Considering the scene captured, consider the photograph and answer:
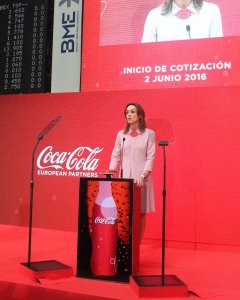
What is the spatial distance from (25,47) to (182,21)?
7.85 ft

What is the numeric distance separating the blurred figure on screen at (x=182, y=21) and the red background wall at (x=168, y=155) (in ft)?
3.72

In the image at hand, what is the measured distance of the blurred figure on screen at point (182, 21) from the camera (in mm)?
4871

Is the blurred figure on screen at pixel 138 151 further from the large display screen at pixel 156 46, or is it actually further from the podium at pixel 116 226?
the large display screen at pixel 156 46

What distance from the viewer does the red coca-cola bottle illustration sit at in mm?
2732

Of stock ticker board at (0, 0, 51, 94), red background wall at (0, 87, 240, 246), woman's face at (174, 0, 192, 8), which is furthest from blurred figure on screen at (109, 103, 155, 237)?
stock ticker board at (0, 0, 51, 94)

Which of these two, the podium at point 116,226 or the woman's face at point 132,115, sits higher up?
the woman's face at point 132,115

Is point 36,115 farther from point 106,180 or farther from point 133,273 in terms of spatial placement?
point 133,273

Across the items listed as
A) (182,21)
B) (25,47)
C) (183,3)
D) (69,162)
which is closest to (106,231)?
(69,162)

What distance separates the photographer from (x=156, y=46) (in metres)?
5.09

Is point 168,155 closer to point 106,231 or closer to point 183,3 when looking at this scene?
point 106,231

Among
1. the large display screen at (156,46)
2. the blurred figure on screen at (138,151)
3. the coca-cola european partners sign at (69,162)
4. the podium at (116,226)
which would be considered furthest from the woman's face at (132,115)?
the large display screen at (156,46)

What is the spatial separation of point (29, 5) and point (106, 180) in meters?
4.19

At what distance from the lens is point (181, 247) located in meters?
4.01

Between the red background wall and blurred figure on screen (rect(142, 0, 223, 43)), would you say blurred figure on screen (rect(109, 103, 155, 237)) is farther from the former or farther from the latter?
blurred figure on screen (rect(142, 0, 223, 43))
